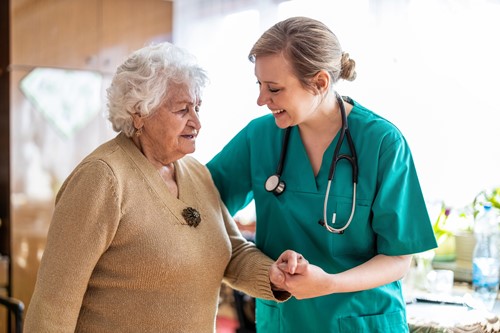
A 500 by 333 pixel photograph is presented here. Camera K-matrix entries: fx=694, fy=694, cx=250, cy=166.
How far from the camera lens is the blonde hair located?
5.35ft

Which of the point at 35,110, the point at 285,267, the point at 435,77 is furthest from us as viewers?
the point at 35,110

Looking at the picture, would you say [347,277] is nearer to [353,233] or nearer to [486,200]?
[353,233]

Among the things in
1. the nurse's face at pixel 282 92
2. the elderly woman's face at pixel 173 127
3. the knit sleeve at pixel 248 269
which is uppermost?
the nurse's face at pixel 282 92

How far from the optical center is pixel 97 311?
158 centimetres

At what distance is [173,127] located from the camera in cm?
170

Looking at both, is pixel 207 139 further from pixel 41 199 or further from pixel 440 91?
pixel 440 91

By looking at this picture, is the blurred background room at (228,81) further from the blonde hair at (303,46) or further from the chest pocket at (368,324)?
the blonde hair at (303,46)

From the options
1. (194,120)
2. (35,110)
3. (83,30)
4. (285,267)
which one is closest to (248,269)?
(285,267)

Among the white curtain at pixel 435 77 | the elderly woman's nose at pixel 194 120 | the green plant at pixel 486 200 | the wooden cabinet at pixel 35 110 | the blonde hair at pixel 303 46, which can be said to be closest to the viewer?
the blonde hair at pixel 303 46

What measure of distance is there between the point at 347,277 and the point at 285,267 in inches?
5.7

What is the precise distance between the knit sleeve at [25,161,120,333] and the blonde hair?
0.51 metres

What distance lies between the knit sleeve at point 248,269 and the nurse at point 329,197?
2.3 inches

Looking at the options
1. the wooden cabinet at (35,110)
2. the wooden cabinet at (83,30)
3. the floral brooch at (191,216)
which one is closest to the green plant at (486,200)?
the floral brooch at (191,216)

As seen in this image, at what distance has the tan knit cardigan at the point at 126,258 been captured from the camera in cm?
151
